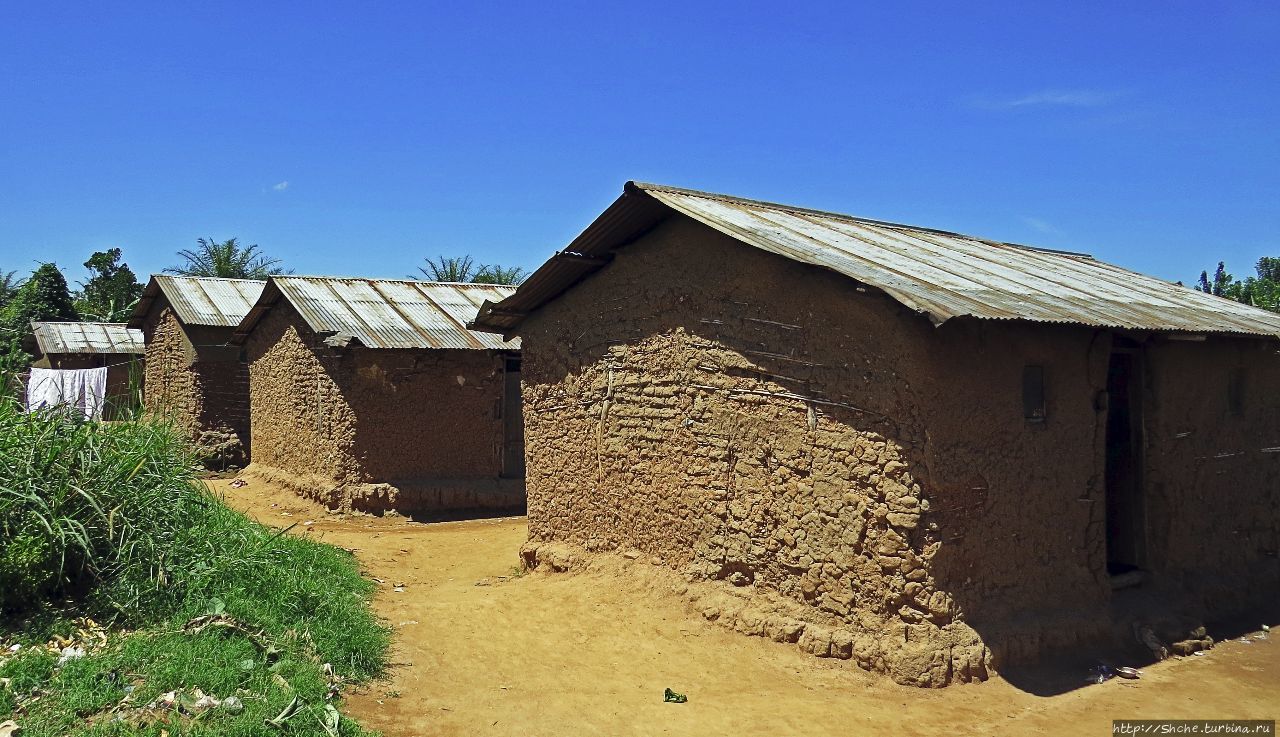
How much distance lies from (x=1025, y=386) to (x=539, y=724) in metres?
4.10

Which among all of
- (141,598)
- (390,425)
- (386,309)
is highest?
(386,309)

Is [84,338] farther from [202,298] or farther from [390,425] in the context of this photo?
[390,425]

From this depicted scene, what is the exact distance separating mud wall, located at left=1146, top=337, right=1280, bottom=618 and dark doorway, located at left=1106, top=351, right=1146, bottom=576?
3.9 inches

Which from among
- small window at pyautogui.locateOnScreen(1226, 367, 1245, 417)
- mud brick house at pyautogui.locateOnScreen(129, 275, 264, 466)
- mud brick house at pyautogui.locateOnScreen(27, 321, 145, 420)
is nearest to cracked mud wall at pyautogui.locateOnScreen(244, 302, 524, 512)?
mud brick house at pyautogui.locateOnScreen(129, 275, 264, 466)

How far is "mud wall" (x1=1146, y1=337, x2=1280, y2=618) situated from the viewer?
7.93 metres

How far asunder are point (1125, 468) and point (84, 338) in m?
22.9

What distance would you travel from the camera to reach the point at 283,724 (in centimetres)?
473

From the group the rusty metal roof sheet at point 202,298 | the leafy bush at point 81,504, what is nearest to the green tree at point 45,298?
the rusty metal roof sheet at point 202,298

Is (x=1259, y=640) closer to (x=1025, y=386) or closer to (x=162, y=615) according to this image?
(x=1025, y=386)

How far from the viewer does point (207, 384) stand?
16047 millimetres

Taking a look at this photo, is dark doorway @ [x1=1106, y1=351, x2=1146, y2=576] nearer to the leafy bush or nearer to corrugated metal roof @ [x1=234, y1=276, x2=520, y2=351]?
the leafy bush

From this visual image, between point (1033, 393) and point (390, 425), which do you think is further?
point (390, 425)

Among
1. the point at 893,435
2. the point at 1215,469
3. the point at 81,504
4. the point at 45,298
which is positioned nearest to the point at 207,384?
the point at 81,504

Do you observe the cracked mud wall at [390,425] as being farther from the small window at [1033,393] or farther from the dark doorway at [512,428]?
the small window at [1033,393]
